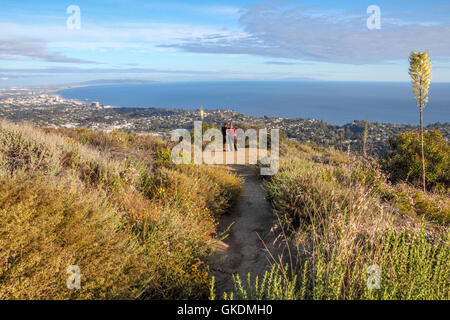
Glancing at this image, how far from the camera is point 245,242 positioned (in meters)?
5.38

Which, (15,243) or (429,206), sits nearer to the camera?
(15,243)

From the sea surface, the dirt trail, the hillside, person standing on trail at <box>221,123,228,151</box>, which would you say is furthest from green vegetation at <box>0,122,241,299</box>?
the sea surface

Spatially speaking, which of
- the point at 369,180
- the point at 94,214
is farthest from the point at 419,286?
the point at 369,180

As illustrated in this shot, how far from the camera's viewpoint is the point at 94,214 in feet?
10.7

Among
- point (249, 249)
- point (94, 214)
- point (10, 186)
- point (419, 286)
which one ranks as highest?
point (10, 186)

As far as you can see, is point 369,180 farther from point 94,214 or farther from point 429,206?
point 94,214

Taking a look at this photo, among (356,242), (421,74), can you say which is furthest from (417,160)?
(356,242)

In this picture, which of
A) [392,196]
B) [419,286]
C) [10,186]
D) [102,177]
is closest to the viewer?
[419,286]

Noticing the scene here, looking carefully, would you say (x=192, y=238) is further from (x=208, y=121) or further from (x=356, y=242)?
(x=208, y=121)

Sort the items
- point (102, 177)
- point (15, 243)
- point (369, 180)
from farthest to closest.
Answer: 1. point (369, 180)
2. point (102, 177)
3. point (15, 243)

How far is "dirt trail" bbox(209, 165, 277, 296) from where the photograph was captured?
4.17 meters

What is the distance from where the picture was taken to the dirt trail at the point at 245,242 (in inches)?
164
